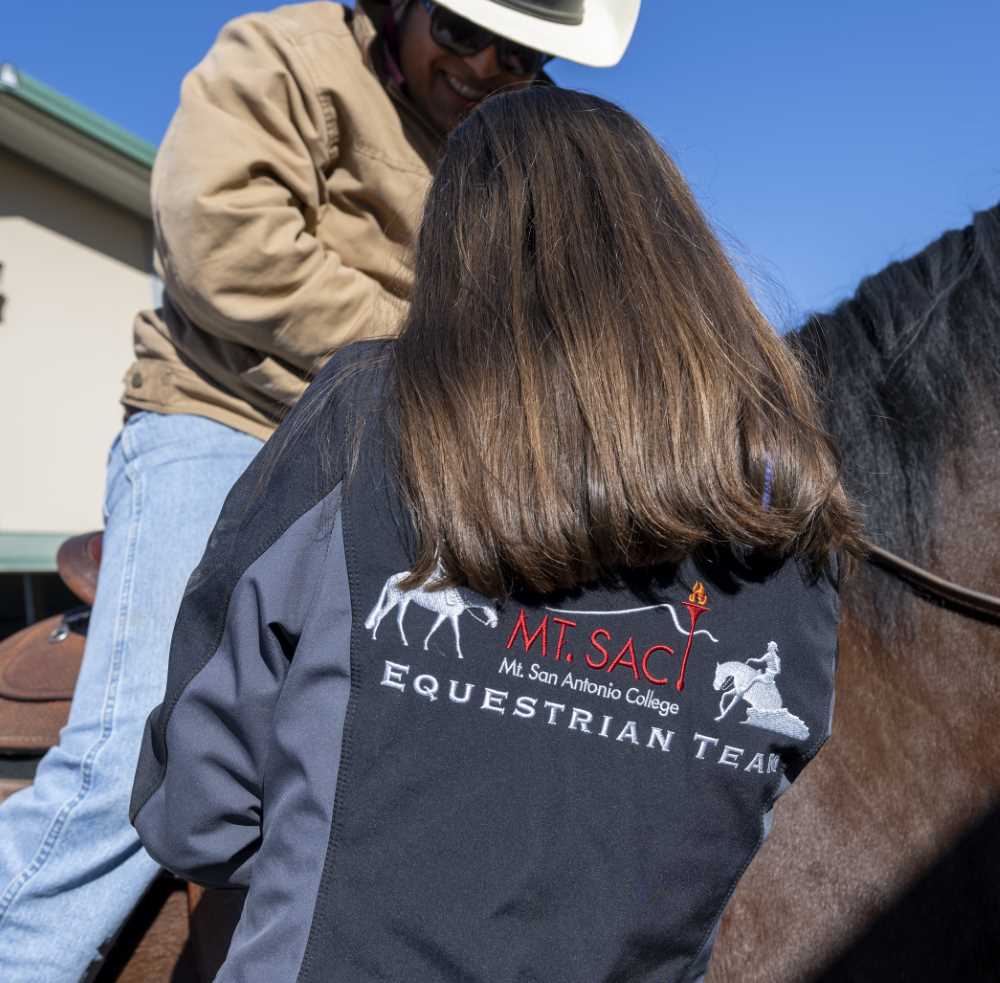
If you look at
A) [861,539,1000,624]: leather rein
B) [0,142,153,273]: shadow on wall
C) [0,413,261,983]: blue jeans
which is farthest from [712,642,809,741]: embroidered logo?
[0,142,153,273]: shadow on wall

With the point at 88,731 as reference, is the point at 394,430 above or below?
above

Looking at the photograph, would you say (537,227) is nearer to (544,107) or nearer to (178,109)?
(544,107)

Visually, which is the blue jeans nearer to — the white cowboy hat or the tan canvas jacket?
the tan canvas jacket

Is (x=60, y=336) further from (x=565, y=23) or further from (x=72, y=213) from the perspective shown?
(x=565, y=23)

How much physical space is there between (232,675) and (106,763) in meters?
0.82

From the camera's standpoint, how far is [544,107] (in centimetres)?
130

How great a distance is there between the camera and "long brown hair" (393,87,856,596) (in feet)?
3.46

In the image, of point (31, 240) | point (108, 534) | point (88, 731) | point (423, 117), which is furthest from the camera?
point (31, 240)

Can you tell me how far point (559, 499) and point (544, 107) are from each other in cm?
60

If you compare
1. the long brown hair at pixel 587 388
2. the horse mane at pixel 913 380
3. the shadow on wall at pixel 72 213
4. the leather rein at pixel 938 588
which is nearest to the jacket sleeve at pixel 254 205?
the long brown hair at pixel 587 388

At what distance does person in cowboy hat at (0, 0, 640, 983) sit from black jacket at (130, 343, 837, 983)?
2.47ft

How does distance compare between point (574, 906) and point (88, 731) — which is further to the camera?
point (88, 731)

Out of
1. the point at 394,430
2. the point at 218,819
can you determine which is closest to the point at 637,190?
the point at 394,430

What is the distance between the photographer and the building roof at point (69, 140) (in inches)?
261
